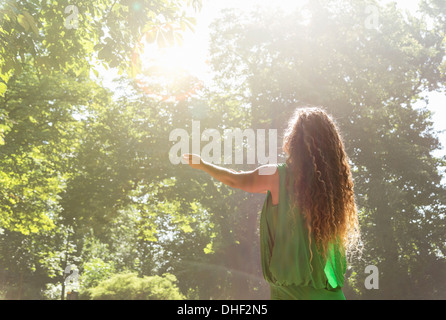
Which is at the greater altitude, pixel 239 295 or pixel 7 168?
pixel 7 168

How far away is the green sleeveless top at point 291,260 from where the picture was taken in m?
2.14

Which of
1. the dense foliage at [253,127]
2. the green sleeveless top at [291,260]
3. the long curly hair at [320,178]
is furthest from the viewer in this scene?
the dense foliage at [253,127]

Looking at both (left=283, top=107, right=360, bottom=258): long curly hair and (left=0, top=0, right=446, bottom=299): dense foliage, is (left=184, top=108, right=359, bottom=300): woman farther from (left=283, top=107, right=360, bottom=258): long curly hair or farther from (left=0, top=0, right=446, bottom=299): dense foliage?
(left=0, top=0, right=446, bottom=299): dense foliage

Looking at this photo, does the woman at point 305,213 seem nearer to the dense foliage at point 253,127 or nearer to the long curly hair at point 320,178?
the long curly hair at point 320,178

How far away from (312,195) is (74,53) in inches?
255

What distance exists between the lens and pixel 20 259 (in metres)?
32.9

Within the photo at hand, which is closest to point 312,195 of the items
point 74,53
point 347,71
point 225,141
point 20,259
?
point 74,53

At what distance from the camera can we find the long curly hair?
2248 millimetres

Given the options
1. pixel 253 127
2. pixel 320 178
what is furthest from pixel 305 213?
pixel 253 127

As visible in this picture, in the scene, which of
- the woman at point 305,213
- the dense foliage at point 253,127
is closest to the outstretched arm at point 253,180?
the woman at point 305,213

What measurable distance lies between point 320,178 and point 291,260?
48cm

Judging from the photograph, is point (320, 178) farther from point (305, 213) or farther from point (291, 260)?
point (291, 260)

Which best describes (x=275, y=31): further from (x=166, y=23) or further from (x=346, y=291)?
(x=166, y=23)

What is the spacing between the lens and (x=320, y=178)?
7.60 ft
